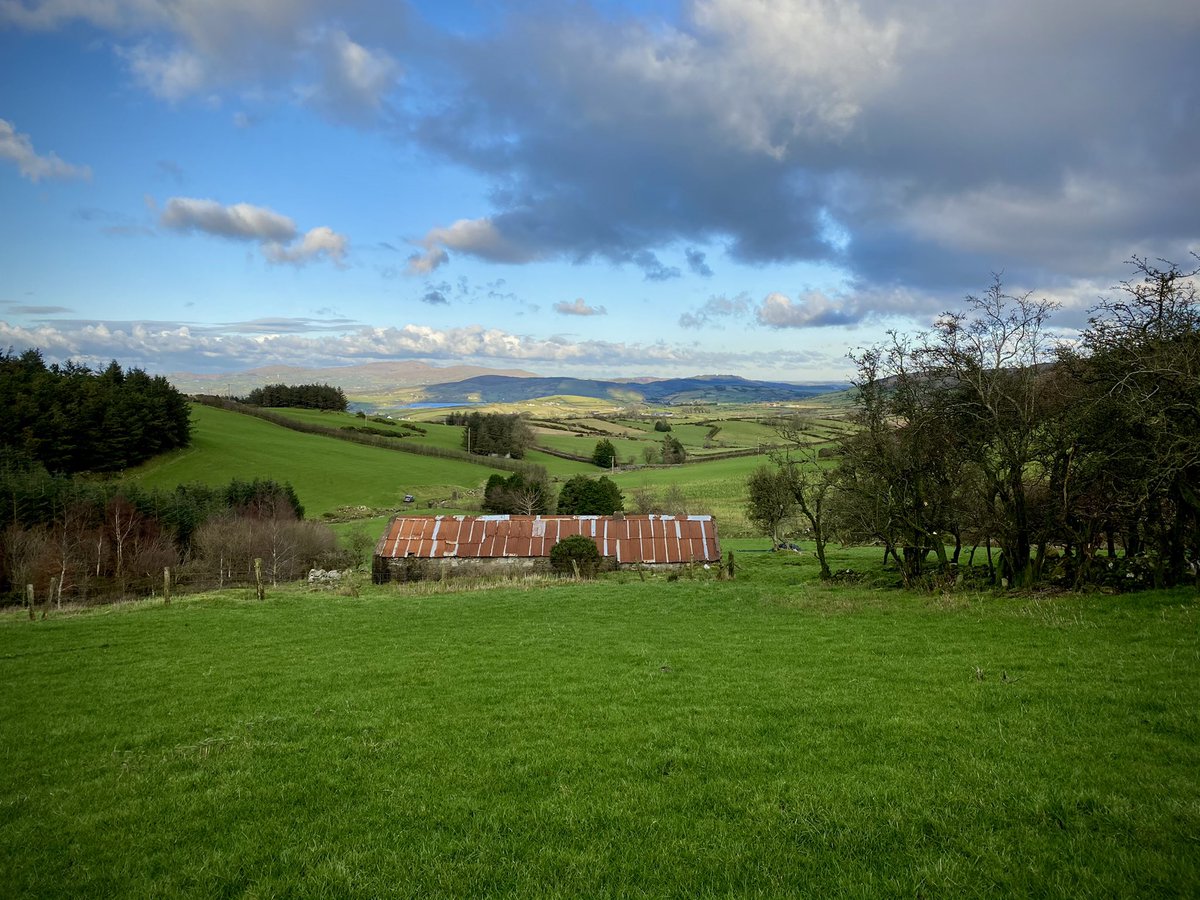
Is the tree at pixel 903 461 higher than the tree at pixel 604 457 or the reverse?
higher

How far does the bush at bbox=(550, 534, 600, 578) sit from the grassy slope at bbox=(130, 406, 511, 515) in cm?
4086

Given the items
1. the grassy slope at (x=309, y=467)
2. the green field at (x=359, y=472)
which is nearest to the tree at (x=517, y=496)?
the green field at (x=359, y=472)

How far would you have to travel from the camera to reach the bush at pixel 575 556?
3527 cm

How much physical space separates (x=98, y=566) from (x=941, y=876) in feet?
172

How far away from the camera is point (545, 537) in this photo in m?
37.2

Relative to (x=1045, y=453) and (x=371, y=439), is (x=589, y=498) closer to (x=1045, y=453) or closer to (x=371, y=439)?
(x=1045, y=453)

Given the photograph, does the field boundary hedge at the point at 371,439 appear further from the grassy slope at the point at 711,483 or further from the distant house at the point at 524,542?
the distant house at the point at 524,542

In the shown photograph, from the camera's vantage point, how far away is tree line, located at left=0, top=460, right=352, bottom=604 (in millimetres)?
39094

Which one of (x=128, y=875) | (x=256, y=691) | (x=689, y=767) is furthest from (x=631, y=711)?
(x=256, y=691)

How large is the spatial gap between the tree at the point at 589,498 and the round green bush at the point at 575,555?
2214 centimetres

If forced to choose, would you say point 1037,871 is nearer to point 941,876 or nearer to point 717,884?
point 941,876

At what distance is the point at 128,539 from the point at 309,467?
33.9 meters

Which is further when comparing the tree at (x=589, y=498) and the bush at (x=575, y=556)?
the tree at (x=589, y=498)

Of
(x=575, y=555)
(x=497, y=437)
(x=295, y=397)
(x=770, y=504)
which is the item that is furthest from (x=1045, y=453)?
(x=295, y=397)
